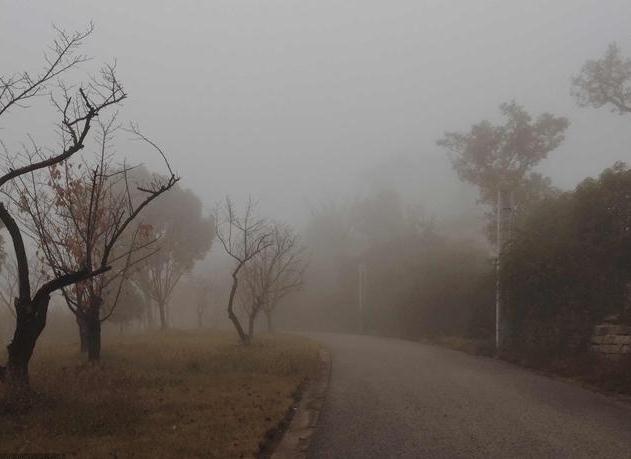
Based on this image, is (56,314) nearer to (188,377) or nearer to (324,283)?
(324,283)


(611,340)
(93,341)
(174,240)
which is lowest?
(93,341)

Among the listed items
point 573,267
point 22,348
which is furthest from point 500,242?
point 22,348

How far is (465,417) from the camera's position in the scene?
8148 millimetres

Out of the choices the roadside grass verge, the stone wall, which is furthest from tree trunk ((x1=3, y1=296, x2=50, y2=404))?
the stone wall

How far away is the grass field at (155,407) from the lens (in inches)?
249

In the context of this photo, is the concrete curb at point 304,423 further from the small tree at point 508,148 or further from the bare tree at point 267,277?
the small tree at point 508,148

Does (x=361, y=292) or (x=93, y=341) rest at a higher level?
(x=361, y=292)

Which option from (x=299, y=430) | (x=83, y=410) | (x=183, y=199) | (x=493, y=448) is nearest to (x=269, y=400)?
(x=299, y=430)

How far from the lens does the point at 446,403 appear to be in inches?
364

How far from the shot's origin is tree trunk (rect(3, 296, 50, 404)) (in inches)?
325

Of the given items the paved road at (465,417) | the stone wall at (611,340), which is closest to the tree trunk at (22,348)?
the paved road at (465,417)

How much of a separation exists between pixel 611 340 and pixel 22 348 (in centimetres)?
1087

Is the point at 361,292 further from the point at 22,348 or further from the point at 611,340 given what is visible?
the point at 22,348

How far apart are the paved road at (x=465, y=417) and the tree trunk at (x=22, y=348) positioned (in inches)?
169
